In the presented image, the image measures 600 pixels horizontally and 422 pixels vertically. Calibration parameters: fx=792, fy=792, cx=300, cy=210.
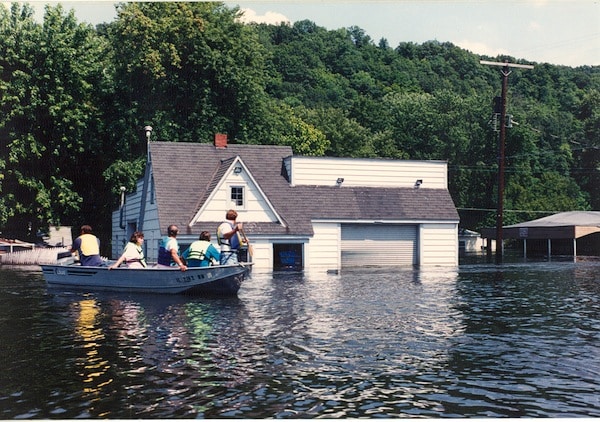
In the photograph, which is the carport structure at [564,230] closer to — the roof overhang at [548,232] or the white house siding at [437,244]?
the roof overhang at [548,232]

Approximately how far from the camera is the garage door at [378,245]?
45719 mm

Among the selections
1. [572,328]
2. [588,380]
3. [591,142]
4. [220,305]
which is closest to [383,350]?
[588,380]

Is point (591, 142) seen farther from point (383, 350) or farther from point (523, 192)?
point (383, 350)

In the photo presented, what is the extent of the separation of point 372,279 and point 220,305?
1201 cm

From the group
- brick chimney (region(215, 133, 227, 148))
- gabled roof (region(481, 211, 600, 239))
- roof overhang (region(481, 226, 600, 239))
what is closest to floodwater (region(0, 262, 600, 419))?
brick chimney (region(215, 133, 227, 148))

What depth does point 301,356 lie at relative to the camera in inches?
558

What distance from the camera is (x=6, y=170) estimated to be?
180ft

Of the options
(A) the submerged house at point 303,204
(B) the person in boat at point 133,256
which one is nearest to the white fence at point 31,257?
(A) the submerged house at point 303,204

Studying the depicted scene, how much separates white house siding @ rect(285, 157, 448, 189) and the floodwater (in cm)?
2031

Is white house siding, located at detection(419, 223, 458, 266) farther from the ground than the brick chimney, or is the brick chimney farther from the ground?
the brick chimney

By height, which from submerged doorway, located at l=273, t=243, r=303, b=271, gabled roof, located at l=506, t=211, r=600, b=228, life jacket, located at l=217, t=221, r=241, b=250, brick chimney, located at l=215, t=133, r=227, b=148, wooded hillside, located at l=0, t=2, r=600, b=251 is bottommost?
submerged doorway, located at l=273, t=243, r=303, b=271

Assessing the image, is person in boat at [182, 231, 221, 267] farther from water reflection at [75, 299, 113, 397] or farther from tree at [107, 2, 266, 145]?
tree at [107, 2, 266, 145]

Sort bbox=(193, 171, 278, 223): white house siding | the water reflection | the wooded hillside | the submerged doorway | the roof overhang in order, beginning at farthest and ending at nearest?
the roof overhang → the wooded hillside → the submerged doorway → bbox=(193, 171, 278, 223): white house siding → the water reflection

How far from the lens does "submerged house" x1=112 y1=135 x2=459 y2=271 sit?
42188 mm
